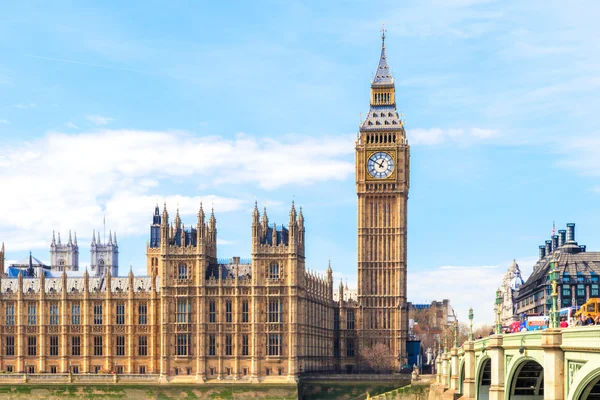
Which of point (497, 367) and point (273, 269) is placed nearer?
point (497, 367)

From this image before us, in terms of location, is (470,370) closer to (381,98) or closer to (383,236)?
(383,236)

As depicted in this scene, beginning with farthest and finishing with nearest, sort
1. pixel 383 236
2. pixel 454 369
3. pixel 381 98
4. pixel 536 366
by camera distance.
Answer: pixel 381 98 < pixel 383 236 < pixel 454 369 < pixel 536 366

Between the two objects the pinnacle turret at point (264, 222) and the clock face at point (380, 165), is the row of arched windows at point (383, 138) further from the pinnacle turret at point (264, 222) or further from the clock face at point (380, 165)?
the pinnacle turret at point (264, 222)

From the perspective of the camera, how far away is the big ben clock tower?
170125 mm

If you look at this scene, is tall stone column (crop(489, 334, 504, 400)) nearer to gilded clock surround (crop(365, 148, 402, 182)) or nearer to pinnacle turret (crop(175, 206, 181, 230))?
pinnacle turret (crop(175, 206, 181, 230))

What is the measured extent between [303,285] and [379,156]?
33.0 metres

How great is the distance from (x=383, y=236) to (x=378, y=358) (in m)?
18.8

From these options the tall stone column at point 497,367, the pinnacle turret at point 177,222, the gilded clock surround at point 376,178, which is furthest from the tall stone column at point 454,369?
the gilded clock surround at point 376,178

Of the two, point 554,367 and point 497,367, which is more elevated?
point 554,367

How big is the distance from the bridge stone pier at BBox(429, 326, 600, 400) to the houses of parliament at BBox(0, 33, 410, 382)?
39.5 metres

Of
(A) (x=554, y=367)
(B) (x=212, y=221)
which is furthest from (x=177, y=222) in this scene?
(A) (x=554, y=367)

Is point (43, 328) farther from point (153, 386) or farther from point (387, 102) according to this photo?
point (387, 102)

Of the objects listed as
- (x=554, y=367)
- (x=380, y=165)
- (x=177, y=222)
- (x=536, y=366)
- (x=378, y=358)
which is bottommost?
(x=378, y=358)

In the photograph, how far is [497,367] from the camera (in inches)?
2849
